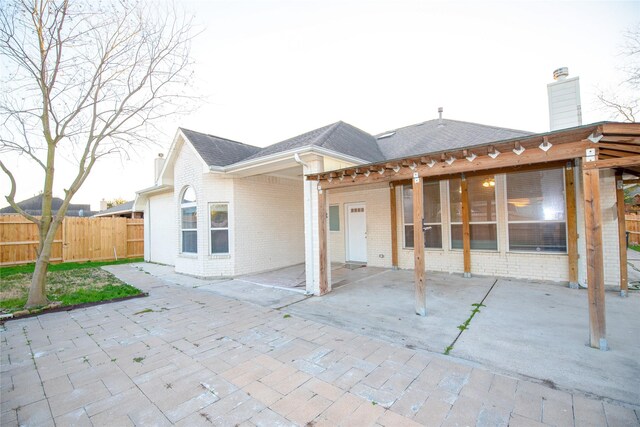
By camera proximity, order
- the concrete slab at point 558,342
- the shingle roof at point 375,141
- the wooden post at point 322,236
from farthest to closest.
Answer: the shingle roof at point 375,141, the wooden post at point 322,236, the concrete slab at point 558,342

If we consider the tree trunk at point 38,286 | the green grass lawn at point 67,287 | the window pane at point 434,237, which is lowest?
the green grass lawn at point 67,287

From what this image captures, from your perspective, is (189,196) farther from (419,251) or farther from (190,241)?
(419,251)

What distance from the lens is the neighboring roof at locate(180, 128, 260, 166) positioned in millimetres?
8337

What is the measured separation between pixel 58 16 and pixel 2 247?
410 inches

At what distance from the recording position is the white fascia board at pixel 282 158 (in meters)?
6.15

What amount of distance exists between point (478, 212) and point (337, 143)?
14.5 feet

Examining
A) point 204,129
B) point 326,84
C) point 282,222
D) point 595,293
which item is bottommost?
point 595,293

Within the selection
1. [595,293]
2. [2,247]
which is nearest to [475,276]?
[595,293]

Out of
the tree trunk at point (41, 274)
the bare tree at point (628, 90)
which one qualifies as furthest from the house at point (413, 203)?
the bare tree at point (628, 90)

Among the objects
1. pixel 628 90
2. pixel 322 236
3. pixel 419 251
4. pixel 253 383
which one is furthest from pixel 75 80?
pixel 628 90

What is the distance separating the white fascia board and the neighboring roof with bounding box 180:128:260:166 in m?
0.59

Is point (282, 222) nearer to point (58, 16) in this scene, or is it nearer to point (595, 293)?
point (58, 16)

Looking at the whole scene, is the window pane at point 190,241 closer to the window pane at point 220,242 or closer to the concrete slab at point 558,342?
the window pane at point 220,242

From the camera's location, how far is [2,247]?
10.7m
